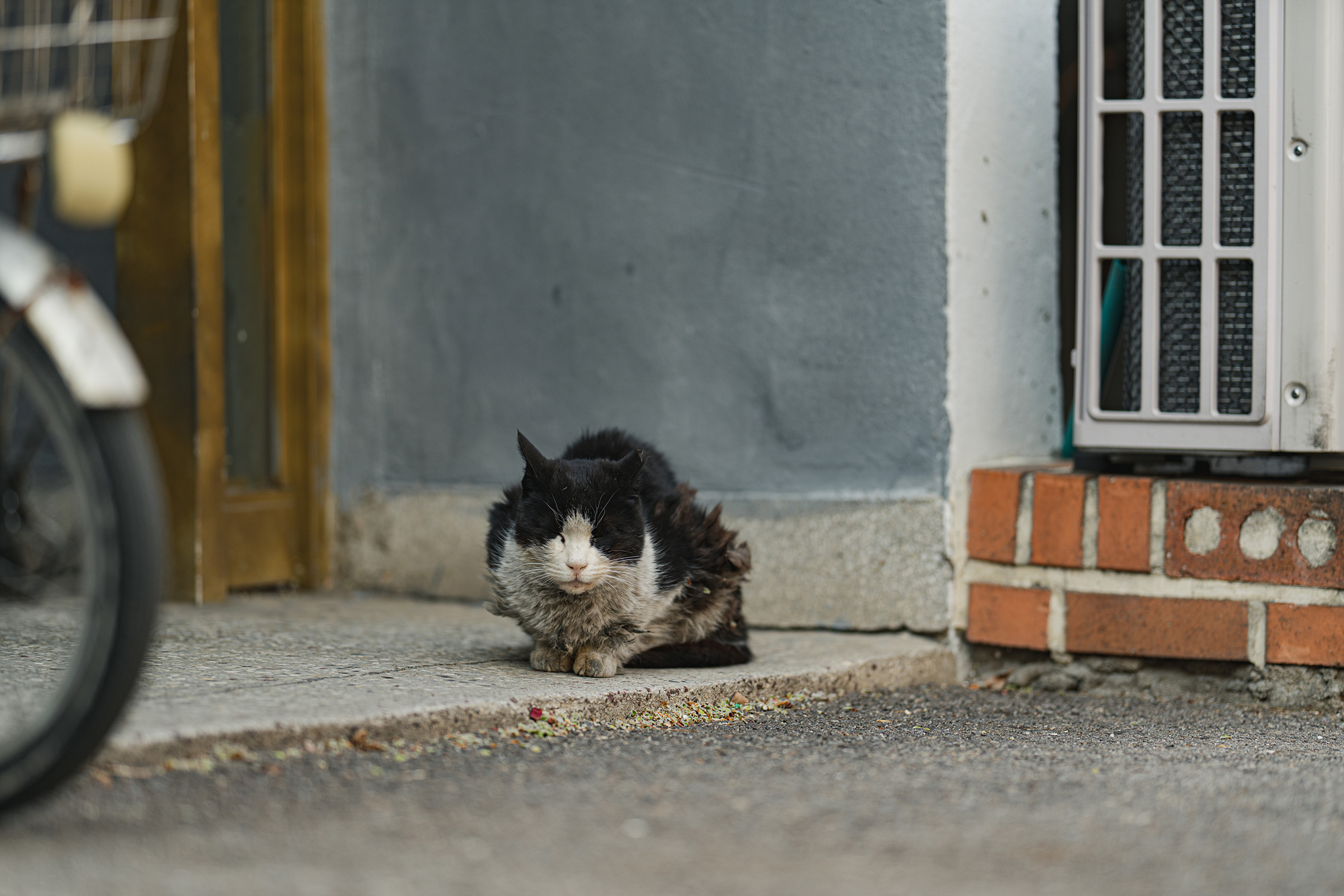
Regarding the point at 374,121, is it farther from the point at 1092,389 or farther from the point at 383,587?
the point at 1092,389

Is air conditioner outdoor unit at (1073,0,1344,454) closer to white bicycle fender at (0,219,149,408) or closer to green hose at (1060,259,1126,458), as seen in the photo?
green hose at (1060,259,1126,458)

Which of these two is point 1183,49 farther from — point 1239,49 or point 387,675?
point 387,675

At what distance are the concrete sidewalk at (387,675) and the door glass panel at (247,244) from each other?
1.57ft

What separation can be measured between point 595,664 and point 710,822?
90 centimetres

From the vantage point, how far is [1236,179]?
9.75 ft

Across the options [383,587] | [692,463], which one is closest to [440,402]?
[383,587]

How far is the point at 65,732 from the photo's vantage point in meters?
1.67

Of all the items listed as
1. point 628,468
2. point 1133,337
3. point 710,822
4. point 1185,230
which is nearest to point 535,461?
point 628,468

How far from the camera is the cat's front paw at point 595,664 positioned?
272cm

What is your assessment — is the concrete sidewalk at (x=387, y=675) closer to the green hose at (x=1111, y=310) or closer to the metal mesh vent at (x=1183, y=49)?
the green hose at (x=1111, y=310)

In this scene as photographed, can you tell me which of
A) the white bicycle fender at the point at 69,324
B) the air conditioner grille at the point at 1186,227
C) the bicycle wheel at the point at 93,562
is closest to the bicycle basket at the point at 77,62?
the white bicycle fender at the point at 69,324

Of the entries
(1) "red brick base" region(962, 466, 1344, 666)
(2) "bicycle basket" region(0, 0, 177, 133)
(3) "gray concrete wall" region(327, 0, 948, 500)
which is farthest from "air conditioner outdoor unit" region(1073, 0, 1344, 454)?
(2) "bicycle basket" region(0, 0, 177, 133)

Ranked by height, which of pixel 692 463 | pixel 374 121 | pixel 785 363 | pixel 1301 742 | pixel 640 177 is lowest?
pixel 1301 742

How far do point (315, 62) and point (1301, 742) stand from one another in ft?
10.5
